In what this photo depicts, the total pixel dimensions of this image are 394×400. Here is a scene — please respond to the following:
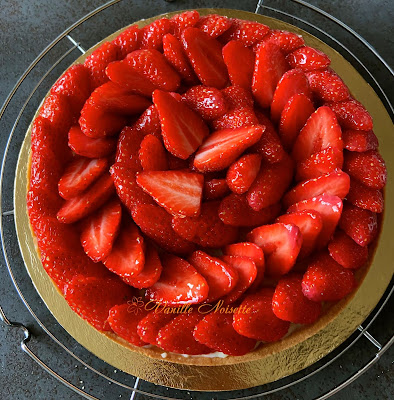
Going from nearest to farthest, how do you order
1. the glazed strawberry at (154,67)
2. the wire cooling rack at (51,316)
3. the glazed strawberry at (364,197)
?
the glazed strawberry at (364,197), the glazed strawberry at (154,67), the wire cooling rack at (51,316)

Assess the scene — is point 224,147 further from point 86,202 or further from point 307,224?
point 86,202

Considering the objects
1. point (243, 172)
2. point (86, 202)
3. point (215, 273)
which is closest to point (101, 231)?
point (86, 202)

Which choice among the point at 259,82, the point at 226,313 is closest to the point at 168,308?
the point at 226,313

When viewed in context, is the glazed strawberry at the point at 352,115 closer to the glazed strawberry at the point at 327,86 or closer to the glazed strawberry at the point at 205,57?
the glazed strawberry at the point at 327,86

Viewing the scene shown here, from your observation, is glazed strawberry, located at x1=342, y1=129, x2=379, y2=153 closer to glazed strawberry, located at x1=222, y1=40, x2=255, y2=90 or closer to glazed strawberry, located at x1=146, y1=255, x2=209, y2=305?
glazed strawberry, located at x1=222, y1=40, x2=255, y2=90

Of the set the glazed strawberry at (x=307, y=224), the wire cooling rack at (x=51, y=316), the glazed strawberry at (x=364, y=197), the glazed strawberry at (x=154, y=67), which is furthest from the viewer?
the wire cooling rack at (x=51, y=316)

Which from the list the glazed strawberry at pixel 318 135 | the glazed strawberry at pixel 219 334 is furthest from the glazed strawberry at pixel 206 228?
the glazed strawberry at pixel 318 135

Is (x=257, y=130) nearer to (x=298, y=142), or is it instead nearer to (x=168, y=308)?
(x=298, y=142)
